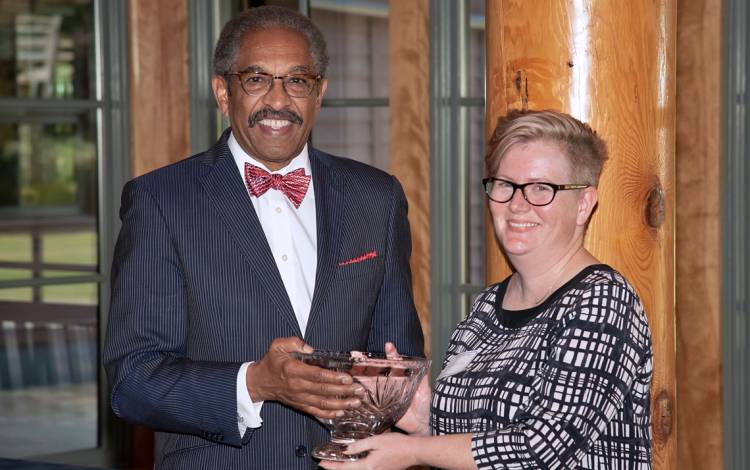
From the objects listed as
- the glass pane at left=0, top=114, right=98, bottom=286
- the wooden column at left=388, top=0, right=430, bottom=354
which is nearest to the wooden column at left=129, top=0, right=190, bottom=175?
the wooden column at left=388, top=0, right=430, bottom=354

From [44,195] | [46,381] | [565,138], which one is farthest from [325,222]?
[44,195]

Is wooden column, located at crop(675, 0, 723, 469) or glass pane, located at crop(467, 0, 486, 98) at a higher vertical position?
glass pane, located at crop(467, 0, 486, 98)

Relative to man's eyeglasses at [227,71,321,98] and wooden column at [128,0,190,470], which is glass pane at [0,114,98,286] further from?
man's eyeglasses at [227,71,321,98]

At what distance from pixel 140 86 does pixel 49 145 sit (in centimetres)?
1917

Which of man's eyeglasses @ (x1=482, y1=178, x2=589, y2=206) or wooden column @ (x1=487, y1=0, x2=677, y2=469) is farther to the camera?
wooden column @ (x1=487, y1=0, x2=677, y2=469)

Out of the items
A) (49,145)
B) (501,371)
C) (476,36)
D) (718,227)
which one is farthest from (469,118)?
(49,145)

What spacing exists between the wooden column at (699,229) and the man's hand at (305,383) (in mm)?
1915

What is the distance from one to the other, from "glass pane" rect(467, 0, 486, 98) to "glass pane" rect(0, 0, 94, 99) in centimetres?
489

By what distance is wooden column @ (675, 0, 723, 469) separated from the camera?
11.0 ft

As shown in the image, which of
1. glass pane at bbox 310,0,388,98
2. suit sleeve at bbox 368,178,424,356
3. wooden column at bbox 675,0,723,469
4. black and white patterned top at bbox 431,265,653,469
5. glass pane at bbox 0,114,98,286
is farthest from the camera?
glass pane at bbox 0,114,98,286

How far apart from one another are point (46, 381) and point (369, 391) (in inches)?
278

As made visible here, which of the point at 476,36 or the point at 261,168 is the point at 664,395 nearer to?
the point at 261,168

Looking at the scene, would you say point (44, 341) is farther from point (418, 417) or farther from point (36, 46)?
point (418, 417)

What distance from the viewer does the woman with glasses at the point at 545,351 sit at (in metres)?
1.67
